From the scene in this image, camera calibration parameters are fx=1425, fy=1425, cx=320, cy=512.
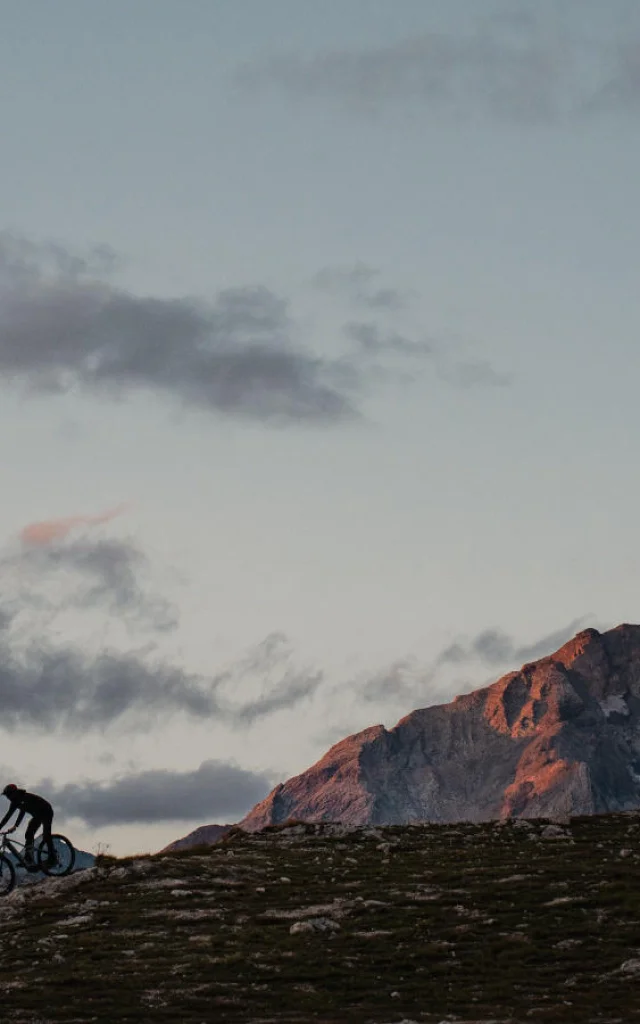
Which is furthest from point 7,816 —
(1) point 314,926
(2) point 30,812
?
(1) point 314,926

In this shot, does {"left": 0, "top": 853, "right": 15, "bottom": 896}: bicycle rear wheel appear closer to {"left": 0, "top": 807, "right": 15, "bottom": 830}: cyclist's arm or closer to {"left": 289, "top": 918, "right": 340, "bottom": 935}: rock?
{"left": 0, "top": 807, "right": 15, "bottom": 830}: cyclist's arm

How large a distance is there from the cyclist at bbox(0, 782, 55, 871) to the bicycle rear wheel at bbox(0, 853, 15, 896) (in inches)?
27.7

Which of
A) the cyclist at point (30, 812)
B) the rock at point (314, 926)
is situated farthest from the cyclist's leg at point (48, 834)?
the rock at point (314, 926)

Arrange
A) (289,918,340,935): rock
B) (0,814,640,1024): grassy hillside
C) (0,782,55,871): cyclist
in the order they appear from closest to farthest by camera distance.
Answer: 1. (0,814,640,1024): grassy hillside
2. (289,918,340,935): rock
3. (0,782,55,871): cyclist

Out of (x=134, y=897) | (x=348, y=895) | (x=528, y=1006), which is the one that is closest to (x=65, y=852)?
(x=134, y=897)

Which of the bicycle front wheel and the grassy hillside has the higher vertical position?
the bicycle front wheel

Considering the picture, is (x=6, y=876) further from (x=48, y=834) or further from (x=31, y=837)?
(x=48, y=834)

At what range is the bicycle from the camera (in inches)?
2012

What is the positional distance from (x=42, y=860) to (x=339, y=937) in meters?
15.6

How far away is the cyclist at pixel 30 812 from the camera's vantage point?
50.5m

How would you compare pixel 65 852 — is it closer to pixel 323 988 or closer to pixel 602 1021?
pixel 323 988

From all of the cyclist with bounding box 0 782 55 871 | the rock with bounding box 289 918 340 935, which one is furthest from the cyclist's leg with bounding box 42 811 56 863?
the rock with bounding box 289 918 340 935

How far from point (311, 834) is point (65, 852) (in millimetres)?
13500

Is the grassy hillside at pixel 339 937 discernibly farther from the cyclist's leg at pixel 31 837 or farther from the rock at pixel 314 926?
the cyclist's leg at pixel 31 837
